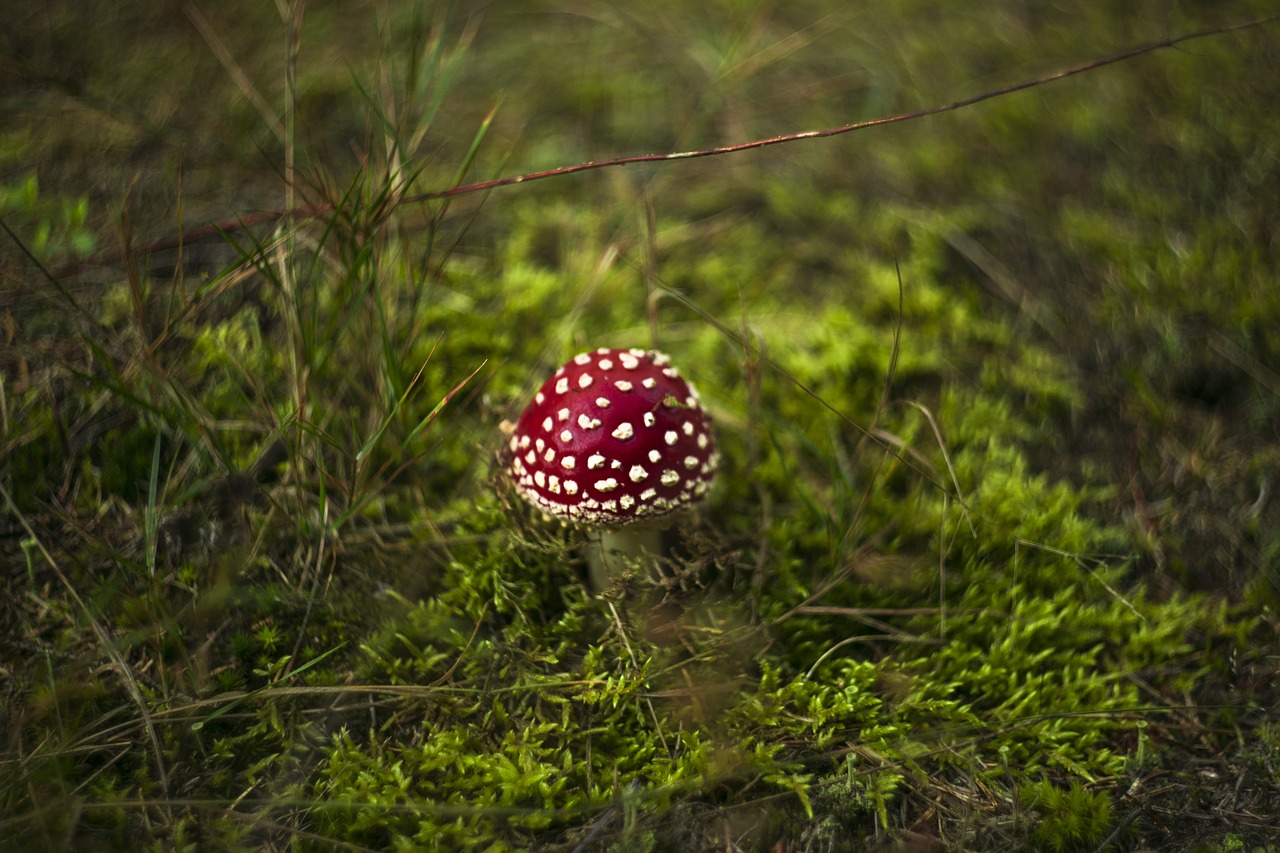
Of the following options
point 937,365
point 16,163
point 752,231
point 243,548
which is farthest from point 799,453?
point 16,163

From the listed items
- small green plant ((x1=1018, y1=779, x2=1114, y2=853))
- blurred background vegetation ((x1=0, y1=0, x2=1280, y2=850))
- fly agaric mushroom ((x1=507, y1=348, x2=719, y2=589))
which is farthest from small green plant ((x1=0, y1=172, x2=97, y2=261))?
small green plant ((x1=1018, y1=779, x2=1114, y2=853))

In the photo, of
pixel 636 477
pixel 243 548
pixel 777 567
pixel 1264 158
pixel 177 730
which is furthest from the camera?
pixel 1264 158

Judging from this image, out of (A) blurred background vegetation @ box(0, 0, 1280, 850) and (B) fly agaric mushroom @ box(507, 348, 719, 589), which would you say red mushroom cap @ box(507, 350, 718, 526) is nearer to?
(B) fly agaric mushroom @ box(507, 348, 719, 589)

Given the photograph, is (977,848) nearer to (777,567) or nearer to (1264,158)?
(777,567)

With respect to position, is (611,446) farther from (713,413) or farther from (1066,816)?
(1066,816)

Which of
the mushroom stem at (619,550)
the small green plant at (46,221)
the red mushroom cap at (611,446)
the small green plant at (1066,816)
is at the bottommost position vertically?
the small green plant at (1066,816)

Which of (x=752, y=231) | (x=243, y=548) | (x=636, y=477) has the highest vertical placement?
(x=752, y=231)

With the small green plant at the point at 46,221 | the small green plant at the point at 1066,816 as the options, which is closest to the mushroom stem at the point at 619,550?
the small green plant at the point at 1066,816

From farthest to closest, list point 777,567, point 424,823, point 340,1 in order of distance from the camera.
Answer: point 340,1 < point 777,567 < point 424,823

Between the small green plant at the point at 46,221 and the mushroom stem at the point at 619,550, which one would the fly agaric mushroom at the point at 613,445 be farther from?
the small green plant at the point at 46,221
